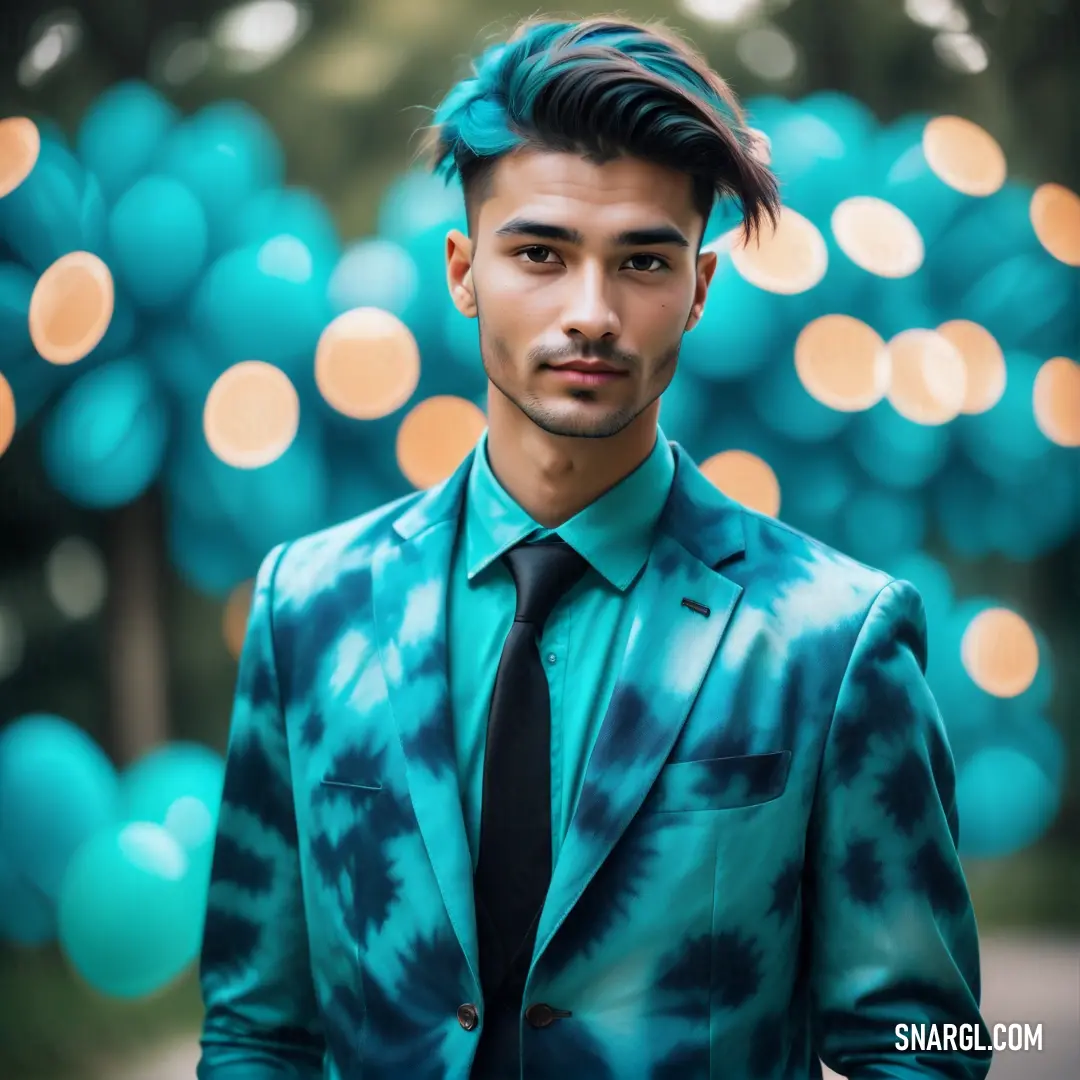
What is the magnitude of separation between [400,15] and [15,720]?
121 centimetres

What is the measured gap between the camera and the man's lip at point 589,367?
1.04 metres

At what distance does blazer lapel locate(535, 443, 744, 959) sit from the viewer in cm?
100

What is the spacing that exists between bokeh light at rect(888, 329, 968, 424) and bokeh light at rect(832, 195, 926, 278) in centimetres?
11

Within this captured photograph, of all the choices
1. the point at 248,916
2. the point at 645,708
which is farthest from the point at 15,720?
the point at 645,708

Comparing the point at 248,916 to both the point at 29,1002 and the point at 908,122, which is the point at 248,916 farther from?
the point at 908,122

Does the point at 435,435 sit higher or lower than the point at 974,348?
lower

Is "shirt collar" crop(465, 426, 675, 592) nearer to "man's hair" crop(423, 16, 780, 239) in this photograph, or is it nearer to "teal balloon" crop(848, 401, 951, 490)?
"man's hair" crop(423, 16, 780, 239)

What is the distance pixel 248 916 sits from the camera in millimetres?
1168

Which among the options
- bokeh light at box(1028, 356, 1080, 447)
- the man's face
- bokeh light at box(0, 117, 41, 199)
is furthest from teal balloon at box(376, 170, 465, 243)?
bokeh light at box(1028, 356, 1080, 447)

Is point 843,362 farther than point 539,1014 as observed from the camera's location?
Yes

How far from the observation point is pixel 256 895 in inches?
46.0

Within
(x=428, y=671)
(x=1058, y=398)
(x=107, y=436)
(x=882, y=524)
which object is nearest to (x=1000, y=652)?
(x=882, y=524)

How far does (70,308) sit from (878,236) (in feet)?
3.96

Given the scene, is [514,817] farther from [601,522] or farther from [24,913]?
[24,913]
